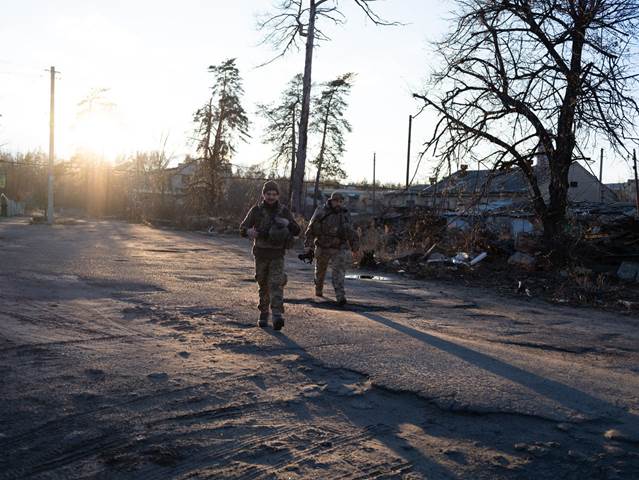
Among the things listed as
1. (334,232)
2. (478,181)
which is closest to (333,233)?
(334,232)

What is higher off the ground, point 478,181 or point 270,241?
point 478,181

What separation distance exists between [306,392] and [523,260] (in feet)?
34.5

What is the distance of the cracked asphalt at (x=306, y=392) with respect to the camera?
368cm

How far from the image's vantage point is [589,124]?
44.3ft

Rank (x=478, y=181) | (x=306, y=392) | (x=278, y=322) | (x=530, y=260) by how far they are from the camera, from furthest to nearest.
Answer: (x=478, y=181), (x=530, y=260), (x=278, y=322), (x=306, y=392)

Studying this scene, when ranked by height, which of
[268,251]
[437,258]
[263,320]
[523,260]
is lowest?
[263,320]

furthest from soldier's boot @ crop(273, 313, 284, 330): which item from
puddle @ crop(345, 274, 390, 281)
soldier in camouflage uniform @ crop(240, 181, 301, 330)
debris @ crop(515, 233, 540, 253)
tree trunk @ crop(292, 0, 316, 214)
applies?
tree trunk @ crop(292, 0, 316, 214)

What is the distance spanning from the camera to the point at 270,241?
7586 mm

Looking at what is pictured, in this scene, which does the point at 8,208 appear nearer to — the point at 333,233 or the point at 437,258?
the point at 437,258

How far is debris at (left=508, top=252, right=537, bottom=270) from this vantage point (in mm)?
14141

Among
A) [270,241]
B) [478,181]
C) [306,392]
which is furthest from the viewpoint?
[478,181]

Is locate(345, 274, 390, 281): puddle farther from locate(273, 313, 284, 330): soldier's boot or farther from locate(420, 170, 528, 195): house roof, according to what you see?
locate(273, 313, 284, 330): soldier's boot

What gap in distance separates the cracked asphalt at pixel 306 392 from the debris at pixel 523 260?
14.9 ft

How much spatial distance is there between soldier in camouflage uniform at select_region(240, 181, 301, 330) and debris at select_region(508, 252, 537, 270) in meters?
8.11
